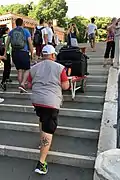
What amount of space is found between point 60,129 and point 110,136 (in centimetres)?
85

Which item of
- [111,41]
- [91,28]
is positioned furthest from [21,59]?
[91,28]

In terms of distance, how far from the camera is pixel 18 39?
5508 millimetres

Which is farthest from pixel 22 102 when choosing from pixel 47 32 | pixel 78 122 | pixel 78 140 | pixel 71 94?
pixel 47 32

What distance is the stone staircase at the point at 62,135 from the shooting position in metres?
3.45

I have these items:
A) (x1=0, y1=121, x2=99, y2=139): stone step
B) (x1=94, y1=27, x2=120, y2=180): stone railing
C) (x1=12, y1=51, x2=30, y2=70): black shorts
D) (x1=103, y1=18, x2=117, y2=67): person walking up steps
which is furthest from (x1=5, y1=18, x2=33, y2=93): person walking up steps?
(x1=103, y1=18, x2=117, y2=67): person walking up steps

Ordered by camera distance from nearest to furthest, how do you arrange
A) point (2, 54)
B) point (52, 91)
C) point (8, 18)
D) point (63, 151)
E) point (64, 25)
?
point (52, 91), point (63, 151), point (2, 54), point (8, 18), point (64, 25)

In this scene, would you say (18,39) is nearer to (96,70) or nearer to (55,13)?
(96,70)

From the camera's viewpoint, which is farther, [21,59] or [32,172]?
[21,59]

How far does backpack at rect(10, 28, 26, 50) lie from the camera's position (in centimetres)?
549

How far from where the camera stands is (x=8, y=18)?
62.4 ft

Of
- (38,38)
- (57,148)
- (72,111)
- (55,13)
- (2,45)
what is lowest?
(57,148)

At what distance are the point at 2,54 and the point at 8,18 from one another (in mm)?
13458

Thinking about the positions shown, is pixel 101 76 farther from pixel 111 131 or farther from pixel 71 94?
pixel 111 131

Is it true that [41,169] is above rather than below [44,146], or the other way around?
below
